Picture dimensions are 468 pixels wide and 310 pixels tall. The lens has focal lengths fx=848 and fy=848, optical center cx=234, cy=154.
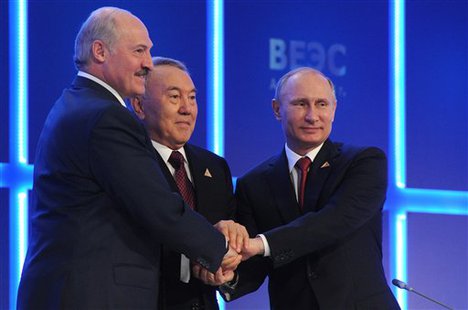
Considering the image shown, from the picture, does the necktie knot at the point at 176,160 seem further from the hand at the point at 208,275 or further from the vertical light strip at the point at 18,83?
the vertical light strip at the point at 18,83

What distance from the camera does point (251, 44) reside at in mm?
4402

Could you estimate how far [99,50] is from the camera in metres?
2.68

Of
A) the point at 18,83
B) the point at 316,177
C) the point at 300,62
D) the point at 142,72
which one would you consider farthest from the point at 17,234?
the point at 300,62

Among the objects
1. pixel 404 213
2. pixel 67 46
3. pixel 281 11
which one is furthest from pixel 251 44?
pixel 404 213

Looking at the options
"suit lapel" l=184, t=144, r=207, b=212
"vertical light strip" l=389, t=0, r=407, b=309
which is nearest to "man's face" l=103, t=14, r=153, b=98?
"suit lapel" l=184, t=144, r=207, b=212

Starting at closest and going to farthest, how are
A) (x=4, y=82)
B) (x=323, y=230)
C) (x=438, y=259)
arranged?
1. (x=323, y=230)
2. (x=4, y=82)
3. (x=438, y=259)

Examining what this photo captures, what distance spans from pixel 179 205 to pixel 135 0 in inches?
69.1

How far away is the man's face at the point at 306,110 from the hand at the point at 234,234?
0.40 meters

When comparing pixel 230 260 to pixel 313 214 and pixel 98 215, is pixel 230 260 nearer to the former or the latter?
pixel 313 214

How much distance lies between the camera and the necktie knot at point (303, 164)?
310cm

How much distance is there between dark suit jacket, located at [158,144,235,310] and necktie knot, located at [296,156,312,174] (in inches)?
11.1

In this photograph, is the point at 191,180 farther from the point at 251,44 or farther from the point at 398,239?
the point at 398,239

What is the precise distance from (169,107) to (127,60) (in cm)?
42

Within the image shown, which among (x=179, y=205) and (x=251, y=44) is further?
(x=251, y=44)
